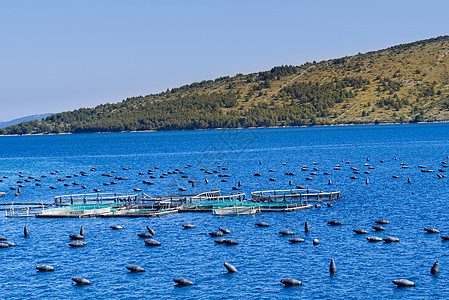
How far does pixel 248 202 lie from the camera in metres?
99.2

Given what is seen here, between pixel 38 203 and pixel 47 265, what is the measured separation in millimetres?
45369

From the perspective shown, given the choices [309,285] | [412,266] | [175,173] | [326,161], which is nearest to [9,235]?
[309,285]

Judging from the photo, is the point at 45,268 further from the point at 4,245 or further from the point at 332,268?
the point at 332,268

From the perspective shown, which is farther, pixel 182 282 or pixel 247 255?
pixel 247 255

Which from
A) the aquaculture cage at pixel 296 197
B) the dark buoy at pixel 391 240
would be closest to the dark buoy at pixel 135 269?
the dark buoy at pixel 391 240

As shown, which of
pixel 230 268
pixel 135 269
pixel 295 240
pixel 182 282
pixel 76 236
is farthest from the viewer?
pixel 76 236

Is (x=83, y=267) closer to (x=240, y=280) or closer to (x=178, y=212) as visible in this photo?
(x=240, y=280)

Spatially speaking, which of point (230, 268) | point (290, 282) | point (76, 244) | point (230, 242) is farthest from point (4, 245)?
point (290, 282)

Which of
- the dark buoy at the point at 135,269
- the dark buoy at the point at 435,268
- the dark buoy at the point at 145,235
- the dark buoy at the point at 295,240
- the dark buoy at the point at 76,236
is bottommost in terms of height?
the dark buoy at the point at 435,268

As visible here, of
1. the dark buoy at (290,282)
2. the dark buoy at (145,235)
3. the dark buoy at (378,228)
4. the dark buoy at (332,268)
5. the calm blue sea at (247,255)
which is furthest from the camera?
the dark buoy at (145,235)

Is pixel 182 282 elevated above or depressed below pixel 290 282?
above

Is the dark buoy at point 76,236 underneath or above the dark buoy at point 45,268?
above

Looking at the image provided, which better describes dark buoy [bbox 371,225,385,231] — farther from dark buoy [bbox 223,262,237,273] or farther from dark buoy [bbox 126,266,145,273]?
dark buoy [bbox 126,266,145,273]

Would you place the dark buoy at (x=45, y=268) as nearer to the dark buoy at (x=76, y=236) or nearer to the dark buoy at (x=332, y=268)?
the dark buoy at (x=76, y=236)
